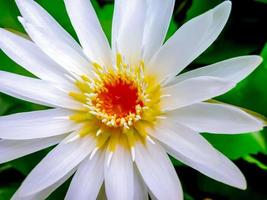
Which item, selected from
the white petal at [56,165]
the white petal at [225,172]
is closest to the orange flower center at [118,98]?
the white petal at [56,165]

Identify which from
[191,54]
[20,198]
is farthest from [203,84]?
[20,198]

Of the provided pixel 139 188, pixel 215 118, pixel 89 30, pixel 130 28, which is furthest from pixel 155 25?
pixel 139 188

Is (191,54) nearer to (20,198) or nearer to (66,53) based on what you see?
(66,53)

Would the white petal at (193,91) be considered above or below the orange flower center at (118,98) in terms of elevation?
below

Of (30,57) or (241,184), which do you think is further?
(30,57)

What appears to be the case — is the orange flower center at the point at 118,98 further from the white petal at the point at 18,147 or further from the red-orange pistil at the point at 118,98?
the white petal at the point at 18,147

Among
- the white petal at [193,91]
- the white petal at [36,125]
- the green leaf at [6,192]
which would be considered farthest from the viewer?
the green leaf at [6,192]

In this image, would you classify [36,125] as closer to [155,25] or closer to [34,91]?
[34,91]
